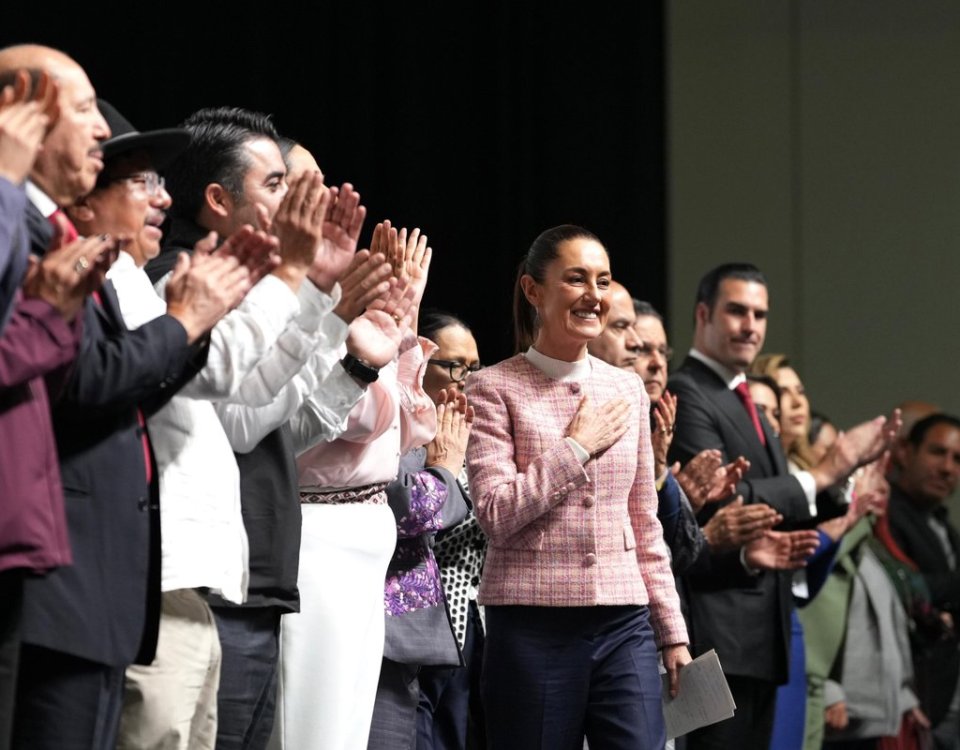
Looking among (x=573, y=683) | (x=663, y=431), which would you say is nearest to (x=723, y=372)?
(x=663, y=431)

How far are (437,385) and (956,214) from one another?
4100mm

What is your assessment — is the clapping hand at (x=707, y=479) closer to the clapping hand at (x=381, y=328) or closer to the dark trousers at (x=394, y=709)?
the dark trousers at (x=394, y=709)

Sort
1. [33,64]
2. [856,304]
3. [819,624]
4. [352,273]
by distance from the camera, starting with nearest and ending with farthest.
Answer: [33,64] → [352,273] → [819,624] → [856,304]

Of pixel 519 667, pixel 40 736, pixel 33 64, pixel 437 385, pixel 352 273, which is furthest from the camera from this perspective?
pixel 437 385

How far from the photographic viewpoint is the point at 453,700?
3.78m

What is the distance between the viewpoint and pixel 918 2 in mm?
7473

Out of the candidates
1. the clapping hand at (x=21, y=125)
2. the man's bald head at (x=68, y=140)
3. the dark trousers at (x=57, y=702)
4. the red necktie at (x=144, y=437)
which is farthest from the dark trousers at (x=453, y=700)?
the clapping hand at (x=21, y=125)

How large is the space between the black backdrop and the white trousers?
2.69 metres

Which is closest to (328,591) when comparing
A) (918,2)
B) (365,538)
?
(365,538)

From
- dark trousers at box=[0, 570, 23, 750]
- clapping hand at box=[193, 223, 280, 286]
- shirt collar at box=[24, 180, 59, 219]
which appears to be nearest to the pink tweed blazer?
clapping hand at box=[193, 223, 280, 286]

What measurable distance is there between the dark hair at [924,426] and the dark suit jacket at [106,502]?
4661 millimetres

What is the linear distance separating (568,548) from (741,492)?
1.28 m

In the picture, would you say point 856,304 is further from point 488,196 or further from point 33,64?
point 33,64

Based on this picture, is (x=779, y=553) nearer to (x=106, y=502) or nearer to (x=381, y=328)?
(x=381, y=328)
